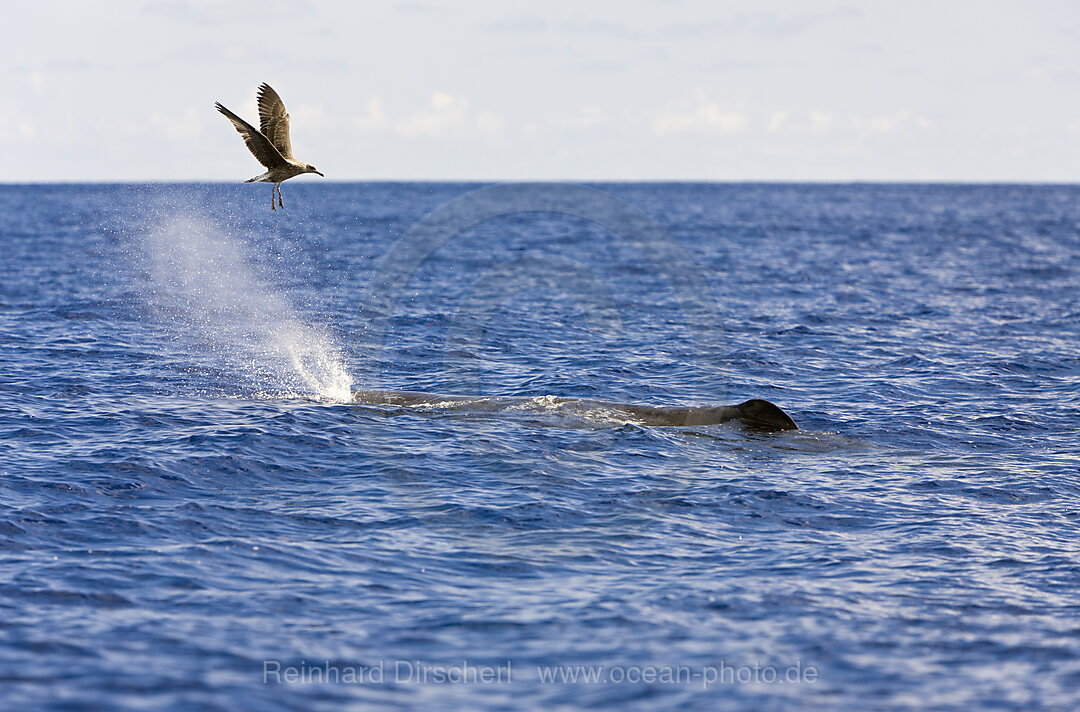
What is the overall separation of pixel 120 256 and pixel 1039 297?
3979 centimetres

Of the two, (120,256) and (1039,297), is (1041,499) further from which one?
(120,256)

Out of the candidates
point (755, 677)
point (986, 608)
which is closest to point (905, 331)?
point (986, 608)

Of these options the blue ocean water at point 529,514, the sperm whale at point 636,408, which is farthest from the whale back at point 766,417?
the blue ocean water at point 529,514
